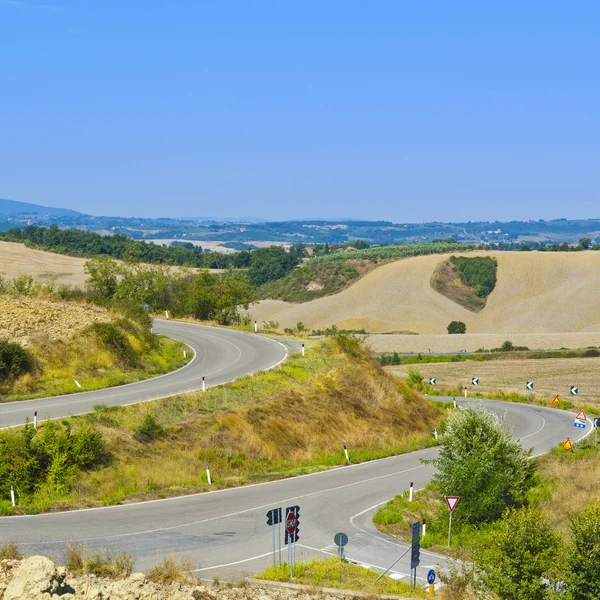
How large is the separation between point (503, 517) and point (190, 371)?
20284mm

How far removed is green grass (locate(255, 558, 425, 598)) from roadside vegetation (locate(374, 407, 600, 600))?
3.63 ft

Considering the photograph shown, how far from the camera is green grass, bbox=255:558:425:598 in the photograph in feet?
57.1

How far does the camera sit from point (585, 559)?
53.4 feet

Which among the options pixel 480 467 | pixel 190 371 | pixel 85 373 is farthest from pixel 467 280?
pixel 480 467

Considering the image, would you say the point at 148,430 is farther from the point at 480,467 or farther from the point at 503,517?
the point at 503,517

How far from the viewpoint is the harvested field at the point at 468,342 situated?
294 ft

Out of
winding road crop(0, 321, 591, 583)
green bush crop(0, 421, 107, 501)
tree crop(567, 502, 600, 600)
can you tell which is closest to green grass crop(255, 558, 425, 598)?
winding road crop(0, 321, 591, 583)

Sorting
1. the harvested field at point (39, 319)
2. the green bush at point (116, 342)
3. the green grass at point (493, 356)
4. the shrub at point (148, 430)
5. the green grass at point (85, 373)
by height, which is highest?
the harvested field at point (39, 319)

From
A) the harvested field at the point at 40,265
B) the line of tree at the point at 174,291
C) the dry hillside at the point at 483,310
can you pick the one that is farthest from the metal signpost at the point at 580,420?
the harvested field at the point at 40,265

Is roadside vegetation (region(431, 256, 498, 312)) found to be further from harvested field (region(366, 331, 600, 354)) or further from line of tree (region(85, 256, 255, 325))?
line of tree (region(85, 256, 255, 325))

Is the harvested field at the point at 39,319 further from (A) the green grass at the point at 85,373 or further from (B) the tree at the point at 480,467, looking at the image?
(B) the tree at the point at 480,467

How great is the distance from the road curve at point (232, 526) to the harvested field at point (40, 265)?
3592 inches

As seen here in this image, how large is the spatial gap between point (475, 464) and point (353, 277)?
127624 millimetres

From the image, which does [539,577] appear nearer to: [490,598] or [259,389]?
[490,598]
